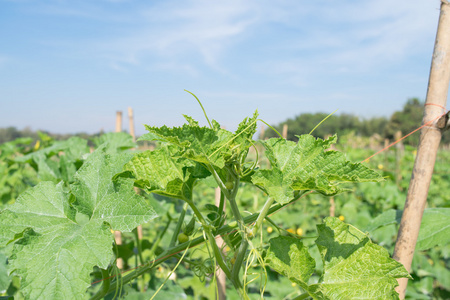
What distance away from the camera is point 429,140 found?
1.20 meters

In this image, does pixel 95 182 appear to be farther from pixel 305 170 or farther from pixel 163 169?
pixel 305 170

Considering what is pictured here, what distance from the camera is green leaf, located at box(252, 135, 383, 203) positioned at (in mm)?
718

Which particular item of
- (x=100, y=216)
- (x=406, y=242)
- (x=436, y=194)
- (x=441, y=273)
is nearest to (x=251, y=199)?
(x=441, y=273)

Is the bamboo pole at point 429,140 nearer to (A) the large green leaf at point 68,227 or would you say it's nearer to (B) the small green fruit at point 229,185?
(B) the small green fruit at point 229,185

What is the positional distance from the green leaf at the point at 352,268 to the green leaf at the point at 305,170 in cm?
19

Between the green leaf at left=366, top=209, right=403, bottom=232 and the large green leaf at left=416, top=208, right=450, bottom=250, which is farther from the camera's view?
the green leaf at left=366, top=209, right=403, bottom=232

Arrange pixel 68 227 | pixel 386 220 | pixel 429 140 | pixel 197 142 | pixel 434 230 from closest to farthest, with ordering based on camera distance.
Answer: pixel 197 142
pixel 68 227
pixel 429 140
pixel 434 230
pixel 386 220

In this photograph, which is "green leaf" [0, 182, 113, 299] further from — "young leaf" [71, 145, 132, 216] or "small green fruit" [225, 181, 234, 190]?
"small green fruit" [225, 181, 234, 190]

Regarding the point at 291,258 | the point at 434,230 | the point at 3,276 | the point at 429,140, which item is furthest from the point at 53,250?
the point at 434,230

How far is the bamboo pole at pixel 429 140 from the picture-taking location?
1.19 metres

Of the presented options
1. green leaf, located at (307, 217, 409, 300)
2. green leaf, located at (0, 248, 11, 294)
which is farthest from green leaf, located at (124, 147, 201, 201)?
green leaf, located at (0, 248, 11, 294)

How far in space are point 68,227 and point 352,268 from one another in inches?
28.0

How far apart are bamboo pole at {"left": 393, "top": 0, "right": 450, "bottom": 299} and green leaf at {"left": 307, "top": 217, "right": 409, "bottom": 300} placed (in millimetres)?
372

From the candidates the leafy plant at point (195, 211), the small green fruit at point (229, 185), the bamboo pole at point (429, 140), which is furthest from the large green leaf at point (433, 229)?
the small green fruit at point (229, 185)
